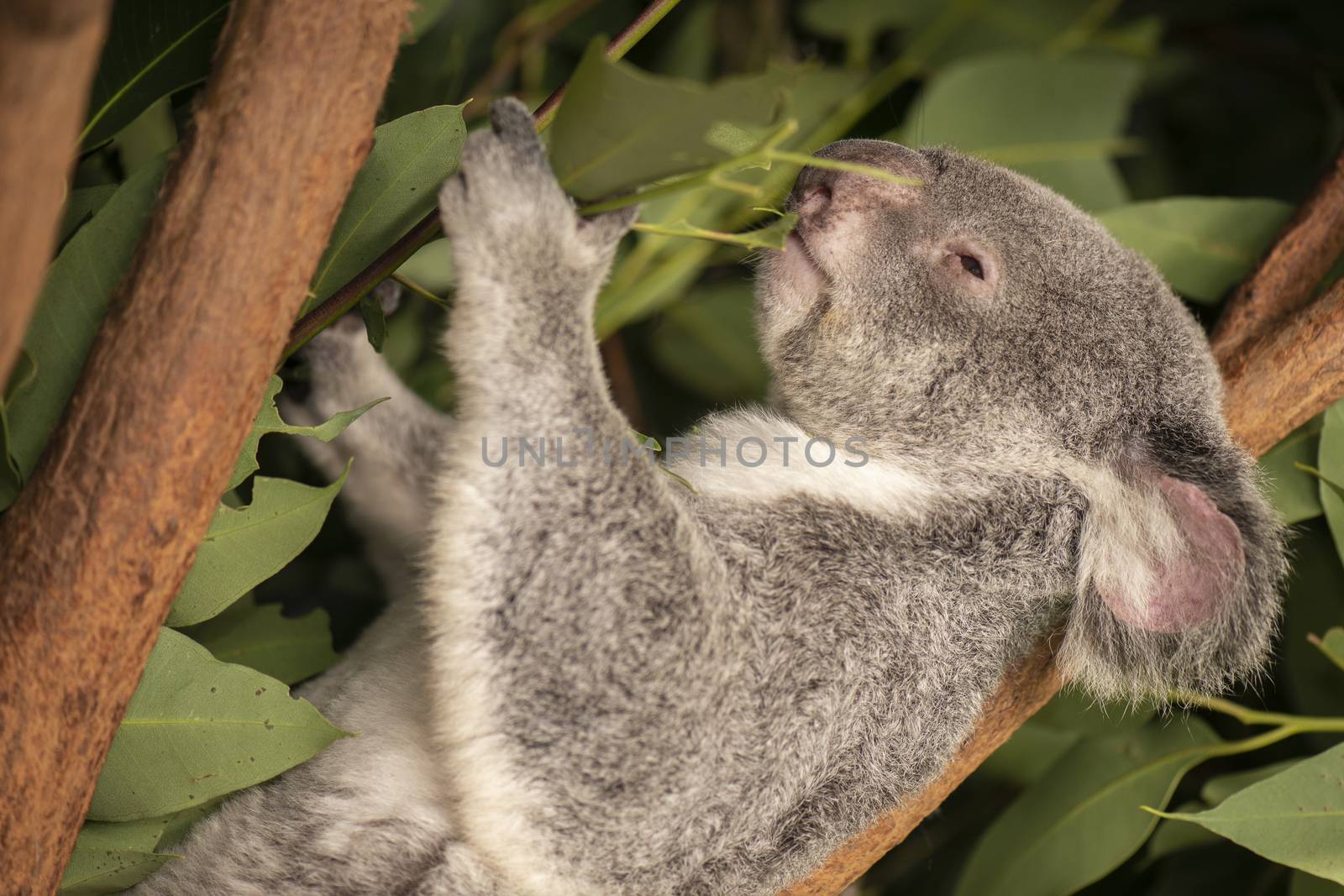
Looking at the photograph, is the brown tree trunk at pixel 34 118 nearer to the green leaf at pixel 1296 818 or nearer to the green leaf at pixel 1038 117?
the green leaf at pixel 1296 818

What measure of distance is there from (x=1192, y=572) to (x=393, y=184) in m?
1.17

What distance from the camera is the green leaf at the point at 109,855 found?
1.40 m

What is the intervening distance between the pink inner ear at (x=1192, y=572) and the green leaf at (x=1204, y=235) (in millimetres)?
782

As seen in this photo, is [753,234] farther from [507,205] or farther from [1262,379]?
[1262,379]

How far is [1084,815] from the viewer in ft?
6.41

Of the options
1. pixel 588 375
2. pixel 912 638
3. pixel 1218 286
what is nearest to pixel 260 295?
pixel 588 375

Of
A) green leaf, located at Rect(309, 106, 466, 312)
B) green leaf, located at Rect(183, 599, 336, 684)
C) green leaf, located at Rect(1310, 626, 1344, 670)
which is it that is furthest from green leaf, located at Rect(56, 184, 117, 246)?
green leaf, located at Rect(1310, 626, 1344, 670)

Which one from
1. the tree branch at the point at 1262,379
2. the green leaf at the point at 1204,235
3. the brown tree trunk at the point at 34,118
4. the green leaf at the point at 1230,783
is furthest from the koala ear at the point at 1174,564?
the brown tree trunk at the point at 34,118

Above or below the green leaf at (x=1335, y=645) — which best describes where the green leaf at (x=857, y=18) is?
above

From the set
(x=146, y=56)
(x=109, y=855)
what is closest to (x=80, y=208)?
(x=146, y=56)

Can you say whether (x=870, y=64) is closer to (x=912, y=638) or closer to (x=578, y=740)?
(x=912, y=638)

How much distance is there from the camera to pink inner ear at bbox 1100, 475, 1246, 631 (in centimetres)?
148

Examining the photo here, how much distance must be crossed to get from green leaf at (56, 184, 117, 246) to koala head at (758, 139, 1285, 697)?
3.07 ft

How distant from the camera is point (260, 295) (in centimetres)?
109
